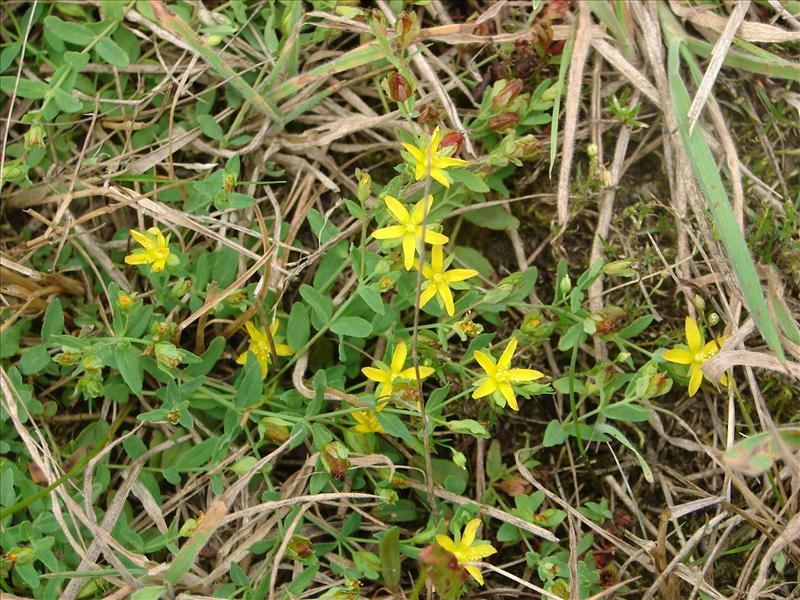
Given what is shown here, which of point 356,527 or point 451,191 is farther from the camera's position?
point 451,191

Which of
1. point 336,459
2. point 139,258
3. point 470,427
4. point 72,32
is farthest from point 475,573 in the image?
point 72,32

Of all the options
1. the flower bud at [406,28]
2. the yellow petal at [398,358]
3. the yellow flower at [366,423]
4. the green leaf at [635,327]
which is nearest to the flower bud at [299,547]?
the yellow flower at [366,423]

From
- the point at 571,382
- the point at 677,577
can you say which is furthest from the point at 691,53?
the point at 677,577

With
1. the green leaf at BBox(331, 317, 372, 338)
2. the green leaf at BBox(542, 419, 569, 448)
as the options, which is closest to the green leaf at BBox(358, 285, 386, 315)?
the green leaf at BBox(331, 317, 372, 338)

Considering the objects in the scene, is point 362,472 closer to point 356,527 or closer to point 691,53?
point 356,527

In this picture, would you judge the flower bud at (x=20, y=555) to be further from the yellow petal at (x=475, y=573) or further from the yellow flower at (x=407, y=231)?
the yellow flower at (x=407, y=231)

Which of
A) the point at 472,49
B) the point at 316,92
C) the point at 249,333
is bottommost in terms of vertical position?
the point at 249,333

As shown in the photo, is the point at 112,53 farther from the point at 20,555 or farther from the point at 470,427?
the point at 470,427
